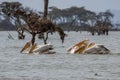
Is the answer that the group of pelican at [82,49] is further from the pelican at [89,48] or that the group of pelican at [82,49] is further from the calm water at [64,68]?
the calm water at [64,68]

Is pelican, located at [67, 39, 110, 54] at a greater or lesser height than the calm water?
lesser

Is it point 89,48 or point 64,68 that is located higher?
point 64,68

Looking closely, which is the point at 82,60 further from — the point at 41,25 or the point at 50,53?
the point at 41,25

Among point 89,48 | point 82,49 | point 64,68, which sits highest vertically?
point 64,68

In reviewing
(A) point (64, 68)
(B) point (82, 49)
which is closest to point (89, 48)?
(B) point (82, 49)

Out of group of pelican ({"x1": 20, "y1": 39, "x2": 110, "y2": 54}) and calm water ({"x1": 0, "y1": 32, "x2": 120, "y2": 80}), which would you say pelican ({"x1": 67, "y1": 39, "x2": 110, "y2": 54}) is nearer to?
group of pelican ({"x1": 20, "y1": 39, "x2": 110, "y2": 54})

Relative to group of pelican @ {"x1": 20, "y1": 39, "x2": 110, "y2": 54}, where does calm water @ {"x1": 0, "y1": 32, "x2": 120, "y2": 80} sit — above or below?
above

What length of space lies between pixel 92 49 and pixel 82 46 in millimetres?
831

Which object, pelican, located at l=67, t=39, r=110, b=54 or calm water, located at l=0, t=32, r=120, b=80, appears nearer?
calm water, located at l=0, t=32, r=120, b=80

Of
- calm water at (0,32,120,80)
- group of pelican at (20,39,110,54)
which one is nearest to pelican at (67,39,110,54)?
group of pelican at (20,39,110,54)

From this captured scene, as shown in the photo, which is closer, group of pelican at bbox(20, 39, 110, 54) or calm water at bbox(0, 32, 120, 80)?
calm water at bbox(0, 32, 120, 80)

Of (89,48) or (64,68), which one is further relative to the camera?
(89,48)

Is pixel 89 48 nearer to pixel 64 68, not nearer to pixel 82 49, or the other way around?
pixel 82 49

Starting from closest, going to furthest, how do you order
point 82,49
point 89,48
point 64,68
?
point 64,68 < point 89,48 < point 82,49
